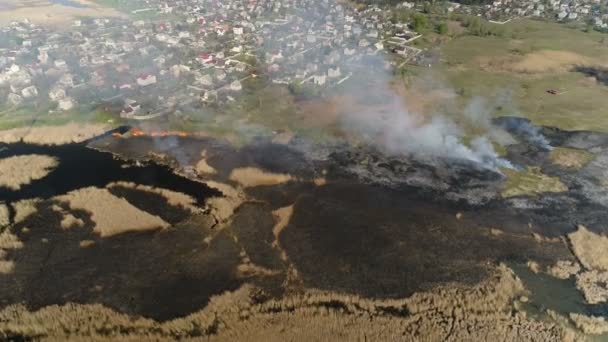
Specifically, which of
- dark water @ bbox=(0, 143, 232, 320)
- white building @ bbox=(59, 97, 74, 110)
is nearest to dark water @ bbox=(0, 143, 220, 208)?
dark water @ bbox=(0, 143, 232, 320)

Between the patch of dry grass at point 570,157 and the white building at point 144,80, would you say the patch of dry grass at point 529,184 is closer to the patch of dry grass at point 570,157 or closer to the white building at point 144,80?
the patch of dry grass at point 570,157

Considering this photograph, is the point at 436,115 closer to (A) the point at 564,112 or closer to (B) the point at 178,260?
(A) the point at 564,112

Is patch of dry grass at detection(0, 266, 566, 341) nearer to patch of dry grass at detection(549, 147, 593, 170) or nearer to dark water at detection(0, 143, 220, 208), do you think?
dark water at detection(0, 143, 220, 208)

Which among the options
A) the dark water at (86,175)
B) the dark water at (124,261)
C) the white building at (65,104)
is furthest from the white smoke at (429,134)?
the white building at (65,104)

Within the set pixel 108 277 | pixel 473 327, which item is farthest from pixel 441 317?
pixel 108 277

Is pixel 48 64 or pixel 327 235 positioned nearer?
pixel 327 235

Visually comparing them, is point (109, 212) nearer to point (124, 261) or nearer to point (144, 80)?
point (124, 261)
